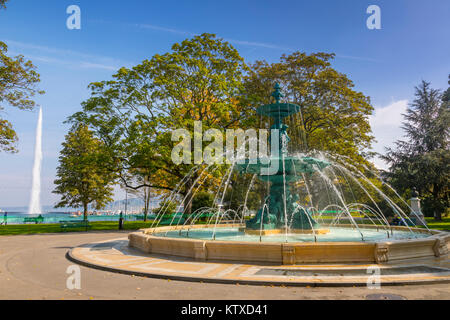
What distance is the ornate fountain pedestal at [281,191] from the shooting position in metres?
13.7

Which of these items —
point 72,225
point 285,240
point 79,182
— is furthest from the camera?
point 79,182

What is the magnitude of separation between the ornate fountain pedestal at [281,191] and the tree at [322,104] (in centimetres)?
1311

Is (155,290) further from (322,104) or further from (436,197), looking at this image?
(436,197)

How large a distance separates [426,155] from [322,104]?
15266 millimetres

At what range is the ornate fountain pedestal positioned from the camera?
13.7 metres

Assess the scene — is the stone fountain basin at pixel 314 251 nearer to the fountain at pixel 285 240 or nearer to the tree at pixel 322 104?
the fountain at pixel 285 240

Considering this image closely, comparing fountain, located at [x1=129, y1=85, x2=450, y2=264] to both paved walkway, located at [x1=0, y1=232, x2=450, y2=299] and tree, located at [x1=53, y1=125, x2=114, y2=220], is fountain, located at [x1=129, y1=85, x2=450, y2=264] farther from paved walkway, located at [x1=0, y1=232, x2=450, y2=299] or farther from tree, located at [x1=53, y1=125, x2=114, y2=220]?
tree, located at [x1=53, y1=125, x2=114, y2=220]

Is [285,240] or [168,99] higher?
[168,99]

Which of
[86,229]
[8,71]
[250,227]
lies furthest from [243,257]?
[8,71]

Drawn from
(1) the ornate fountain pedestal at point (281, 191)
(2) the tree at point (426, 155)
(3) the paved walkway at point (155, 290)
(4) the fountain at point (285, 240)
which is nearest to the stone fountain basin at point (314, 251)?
(4) the fountain at point (285, 240)

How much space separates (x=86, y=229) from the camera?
86.2ft

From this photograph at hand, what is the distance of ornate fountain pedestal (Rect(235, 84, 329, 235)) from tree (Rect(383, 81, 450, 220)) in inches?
1001

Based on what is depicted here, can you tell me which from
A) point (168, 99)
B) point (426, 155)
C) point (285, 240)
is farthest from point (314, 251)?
point (426, 155)

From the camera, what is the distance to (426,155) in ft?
112
